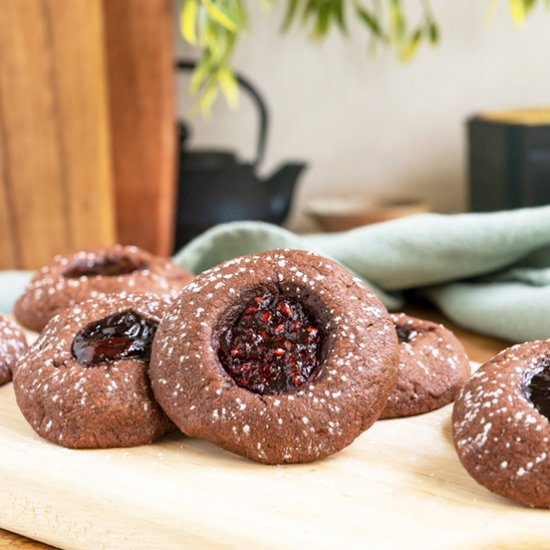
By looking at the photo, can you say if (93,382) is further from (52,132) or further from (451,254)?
→ (52,132)

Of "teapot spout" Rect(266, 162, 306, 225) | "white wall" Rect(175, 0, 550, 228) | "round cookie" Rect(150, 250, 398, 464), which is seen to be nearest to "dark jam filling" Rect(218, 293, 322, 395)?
"round cookie" Rect(150, 250, 398, 464)

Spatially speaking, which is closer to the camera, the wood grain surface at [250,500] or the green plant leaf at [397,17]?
the wood grain surface at [250,500]

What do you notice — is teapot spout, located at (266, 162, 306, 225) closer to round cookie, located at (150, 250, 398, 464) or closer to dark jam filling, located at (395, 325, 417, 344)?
dark jam filling, located at (395, 325, 417, 344)

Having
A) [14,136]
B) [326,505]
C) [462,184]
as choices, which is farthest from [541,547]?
[462,184]

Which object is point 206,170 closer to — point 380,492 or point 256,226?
point 256,226

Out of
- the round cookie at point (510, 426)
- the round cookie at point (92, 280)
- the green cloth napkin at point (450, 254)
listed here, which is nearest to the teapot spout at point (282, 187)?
the green cloth napkin at point (450, 254)

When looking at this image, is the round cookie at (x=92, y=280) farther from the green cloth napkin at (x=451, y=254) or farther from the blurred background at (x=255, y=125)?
the blurred background at (x=255, y=125)

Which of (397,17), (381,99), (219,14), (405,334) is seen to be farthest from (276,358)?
(381,99)

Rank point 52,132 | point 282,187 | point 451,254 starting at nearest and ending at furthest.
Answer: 1. point 451,254
2. point 52,132
3. point 282,187
